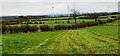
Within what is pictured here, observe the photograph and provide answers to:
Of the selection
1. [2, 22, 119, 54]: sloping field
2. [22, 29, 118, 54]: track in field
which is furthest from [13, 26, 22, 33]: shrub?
[22, 29, 118, 54]: track in field

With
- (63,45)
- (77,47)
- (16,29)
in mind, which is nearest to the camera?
(77,47)

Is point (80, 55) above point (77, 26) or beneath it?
above

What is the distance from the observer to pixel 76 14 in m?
155

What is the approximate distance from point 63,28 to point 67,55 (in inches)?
2599

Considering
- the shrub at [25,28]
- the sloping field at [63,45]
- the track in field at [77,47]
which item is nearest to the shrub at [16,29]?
the shrub at [25,28]

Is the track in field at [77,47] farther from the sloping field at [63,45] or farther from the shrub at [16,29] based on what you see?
the shrub at [16,29]

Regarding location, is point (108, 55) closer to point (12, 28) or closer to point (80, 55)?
point (80, 55)

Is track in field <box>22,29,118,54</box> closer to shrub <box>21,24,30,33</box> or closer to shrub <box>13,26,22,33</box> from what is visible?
shrub <box>13,26,22,33</box>

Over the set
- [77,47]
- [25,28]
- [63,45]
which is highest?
[77,47]

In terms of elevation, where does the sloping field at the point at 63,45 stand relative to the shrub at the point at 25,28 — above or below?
above

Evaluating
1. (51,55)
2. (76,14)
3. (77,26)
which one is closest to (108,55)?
(51,55)

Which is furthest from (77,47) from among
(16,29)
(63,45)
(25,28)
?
(25,28)

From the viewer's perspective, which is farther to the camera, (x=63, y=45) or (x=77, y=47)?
(x=63, y=45)

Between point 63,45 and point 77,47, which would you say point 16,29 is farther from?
point 77,47
